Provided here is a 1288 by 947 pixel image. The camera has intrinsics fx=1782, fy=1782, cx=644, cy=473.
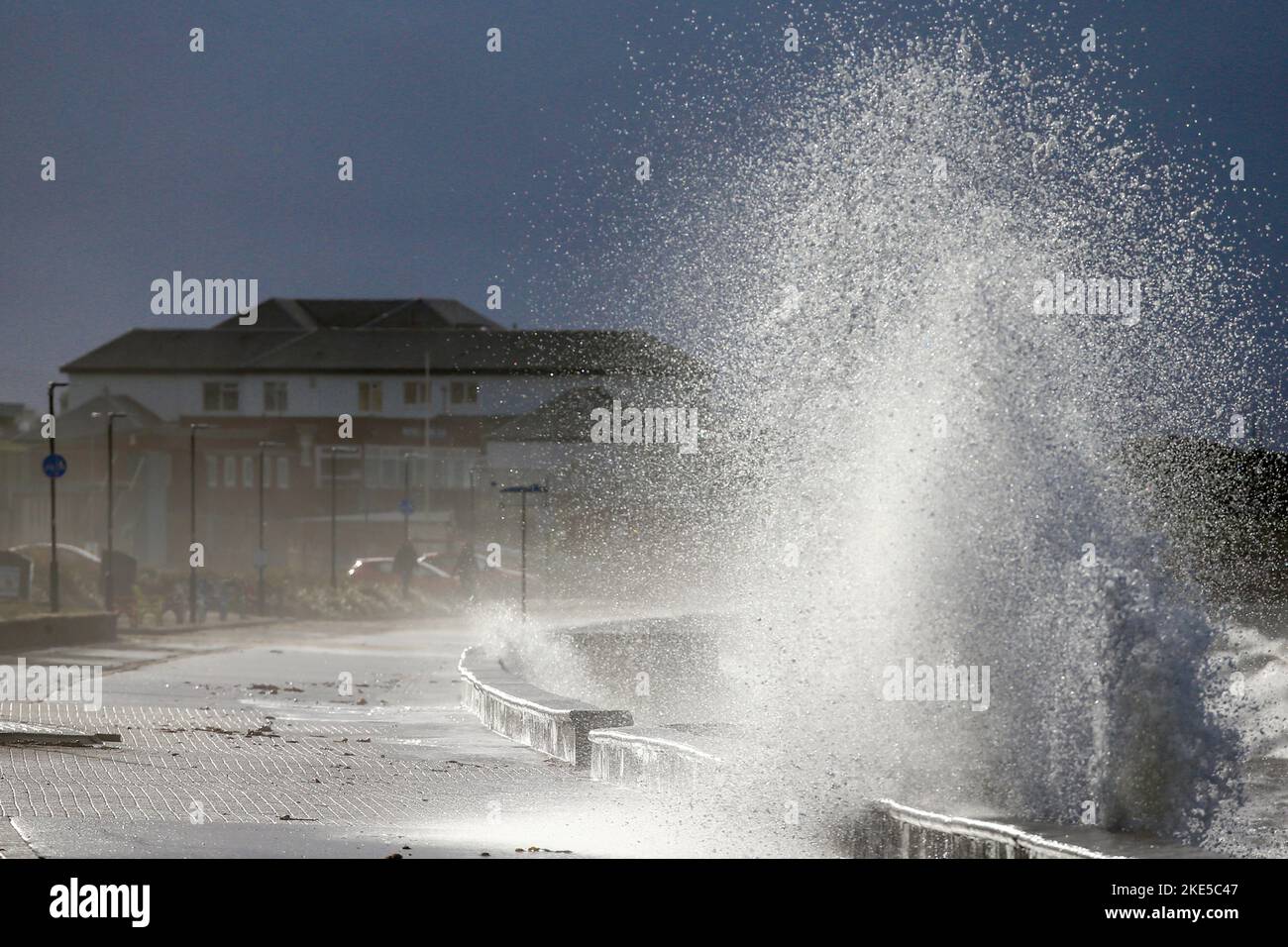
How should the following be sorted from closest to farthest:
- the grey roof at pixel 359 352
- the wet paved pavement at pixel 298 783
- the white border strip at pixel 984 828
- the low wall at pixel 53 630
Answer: the white border strip at pixel 984 828 < the wet paved pavement at pixel 298 783 < the low wall at pixel 53 630 < the grey roof at pixel 359 352

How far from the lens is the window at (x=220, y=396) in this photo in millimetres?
94312

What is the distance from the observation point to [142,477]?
76.8 m

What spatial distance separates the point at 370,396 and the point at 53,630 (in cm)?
5961

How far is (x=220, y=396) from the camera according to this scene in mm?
94562

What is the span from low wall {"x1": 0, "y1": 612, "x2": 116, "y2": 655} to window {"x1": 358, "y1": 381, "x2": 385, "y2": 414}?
56.0 meters

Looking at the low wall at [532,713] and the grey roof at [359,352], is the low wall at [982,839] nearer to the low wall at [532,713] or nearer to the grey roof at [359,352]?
the low wall at [532,713]

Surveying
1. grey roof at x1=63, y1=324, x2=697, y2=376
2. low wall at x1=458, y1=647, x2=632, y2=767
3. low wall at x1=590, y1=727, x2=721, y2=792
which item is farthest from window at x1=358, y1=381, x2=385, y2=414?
low wall at x1=590, y1=727, x2=721, y2=792

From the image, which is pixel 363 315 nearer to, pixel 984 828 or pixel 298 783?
pixel 298 783

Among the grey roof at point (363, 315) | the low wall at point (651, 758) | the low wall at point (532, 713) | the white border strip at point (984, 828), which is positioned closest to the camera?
the white border strip at point (984, 828)

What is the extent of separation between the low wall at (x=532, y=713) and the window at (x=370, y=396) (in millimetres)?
69999

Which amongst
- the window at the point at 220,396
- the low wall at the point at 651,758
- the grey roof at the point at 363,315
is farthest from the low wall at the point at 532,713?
the grey roof at the point at 363,315

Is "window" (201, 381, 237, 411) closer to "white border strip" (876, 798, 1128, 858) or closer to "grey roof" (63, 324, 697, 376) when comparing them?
"grey roof" (63, 324, 697, 376)

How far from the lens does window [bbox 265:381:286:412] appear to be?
92.8m
